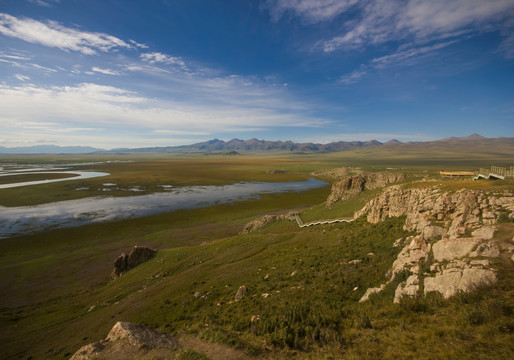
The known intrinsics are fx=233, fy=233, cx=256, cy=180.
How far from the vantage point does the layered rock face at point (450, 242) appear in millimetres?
10484

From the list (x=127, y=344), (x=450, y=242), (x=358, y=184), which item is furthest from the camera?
(x=358, y=184)

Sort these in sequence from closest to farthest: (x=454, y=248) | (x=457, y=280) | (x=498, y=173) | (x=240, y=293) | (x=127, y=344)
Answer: (x=457, y=280), (x=127, y=344), (x=454, y=248), (x=240, y=293), (x=498, y=173)

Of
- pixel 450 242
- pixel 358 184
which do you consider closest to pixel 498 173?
pixel 450 242

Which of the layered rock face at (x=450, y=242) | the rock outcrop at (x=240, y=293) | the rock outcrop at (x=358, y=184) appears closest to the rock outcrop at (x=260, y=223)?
the rock outcrop at (x=358, y=184)

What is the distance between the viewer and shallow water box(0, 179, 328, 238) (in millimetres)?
52312

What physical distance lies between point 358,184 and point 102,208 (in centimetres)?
6730

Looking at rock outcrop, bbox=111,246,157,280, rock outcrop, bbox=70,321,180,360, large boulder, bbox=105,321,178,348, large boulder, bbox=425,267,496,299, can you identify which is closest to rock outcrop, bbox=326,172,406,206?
rock outcrop, bbox=111,246,157,280

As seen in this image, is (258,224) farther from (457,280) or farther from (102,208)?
(102,208)

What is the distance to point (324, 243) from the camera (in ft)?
82.1

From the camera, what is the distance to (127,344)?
1129 centimetres

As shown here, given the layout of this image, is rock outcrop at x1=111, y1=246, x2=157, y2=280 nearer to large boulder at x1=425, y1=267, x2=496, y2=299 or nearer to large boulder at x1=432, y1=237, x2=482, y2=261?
A: large boulder at x1=425, y1=267, x2=496, y2=299

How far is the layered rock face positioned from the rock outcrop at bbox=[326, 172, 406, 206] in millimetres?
22518

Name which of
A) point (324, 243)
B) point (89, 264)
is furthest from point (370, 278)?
point (89, 264)

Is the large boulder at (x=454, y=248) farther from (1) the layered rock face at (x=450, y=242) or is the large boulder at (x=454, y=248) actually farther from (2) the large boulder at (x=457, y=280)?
(2) the large boulder at (x=457, y=280)
